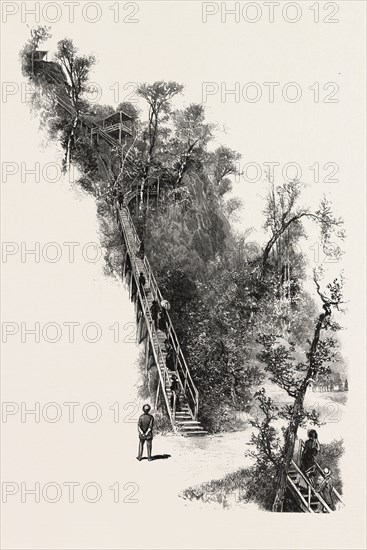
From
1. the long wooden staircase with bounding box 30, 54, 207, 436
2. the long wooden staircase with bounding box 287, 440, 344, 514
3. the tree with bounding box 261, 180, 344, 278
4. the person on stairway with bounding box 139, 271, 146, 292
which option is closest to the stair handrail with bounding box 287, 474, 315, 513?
the long wooden staircase with bounding box 287, 440, 344, 514

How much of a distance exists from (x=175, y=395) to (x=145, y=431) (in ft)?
2.15

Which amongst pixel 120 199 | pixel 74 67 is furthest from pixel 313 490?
pixel 74 67

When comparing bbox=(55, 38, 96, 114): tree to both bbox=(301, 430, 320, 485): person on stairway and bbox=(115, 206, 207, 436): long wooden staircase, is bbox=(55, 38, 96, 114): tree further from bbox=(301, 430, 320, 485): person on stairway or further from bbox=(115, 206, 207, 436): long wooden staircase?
bbox=(301, 430, 320, 485): person on stairway

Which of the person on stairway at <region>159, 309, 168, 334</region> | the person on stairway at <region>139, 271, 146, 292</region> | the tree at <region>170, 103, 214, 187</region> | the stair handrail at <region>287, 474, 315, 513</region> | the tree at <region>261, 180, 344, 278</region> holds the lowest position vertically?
the stair handrail at <region>287, 474, 315, 513</region>

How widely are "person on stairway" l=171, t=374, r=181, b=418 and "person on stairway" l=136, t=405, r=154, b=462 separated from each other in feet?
1.12

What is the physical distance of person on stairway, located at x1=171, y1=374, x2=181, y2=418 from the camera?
973 centimetres

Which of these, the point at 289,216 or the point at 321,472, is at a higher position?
the point at 289,216

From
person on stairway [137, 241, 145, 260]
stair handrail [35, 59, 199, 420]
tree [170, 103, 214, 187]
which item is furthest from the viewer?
tree [170, 103, 214, 187]

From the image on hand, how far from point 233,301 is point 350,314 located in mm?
1754

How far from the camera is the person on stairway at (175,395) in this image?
9.73m

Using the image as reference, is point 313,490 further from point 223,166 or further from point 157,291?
point 223,166

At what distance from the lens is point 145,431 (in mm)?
9555

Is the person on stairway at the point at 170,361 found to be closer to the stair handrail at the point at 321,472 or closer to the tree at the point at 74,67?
the stair handrail at the point at 321,472

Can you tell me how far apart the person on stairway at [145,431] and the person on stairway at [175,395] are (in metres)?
0.34
